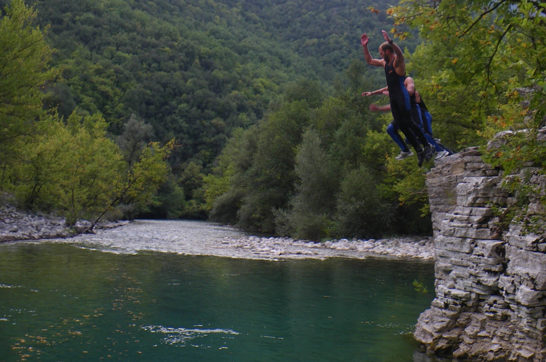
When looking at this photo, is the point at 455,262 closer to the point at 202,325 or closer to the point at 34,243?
the point at 202,325

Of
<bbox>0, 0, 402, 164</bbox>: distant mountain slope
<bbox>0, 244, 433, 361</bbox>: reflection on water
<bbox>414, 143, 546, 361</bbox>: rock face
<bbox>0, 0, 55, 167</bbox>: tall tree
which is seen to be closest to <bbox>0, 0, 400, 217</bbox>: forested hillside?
<bbox>0, 0, 402, 164</bbox>: distant mountain slope

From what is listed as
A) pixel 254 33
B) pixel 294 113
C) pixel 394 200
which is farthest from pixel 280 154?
pixel 254 33

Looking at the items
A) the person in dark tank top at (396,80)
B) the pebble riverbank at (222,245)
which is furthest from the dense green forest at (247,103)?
the pebble riverbank at (222,245)

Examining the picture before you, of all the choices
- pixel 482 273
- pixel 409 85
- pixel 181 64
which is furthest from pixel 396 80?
pixel 181 64

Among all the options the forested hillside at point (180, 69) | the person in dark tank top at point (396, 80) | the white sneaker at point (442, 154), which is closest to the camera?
the person in dark tank top at point (396, 80)

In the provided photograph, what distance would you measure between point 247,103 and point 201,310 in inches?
3806

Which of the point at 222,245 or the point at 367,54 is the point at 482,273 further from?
the point at 222,245

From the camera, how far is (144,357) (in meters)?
8.84

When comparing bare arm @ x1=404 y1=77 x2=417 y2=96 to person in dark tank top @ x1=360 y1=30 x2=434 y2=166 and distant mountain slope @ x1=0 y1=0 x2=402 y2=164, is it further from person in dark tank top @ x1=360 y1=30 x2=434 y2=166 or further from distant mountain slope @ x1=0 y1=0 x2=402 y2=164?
distant mountain slope @ x1=0 y1=0 x2=402 y2=164

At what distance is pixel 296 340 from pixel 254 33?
143783 millimetres

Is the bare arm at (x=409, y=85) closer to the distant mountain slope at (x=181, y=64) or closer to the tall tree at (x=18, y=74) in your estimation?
the tall tree at (x=18, y=74)

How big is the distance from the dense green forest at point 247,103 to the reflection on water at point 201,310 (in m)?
5.31

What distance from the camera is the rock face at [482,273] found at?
7.68 metres

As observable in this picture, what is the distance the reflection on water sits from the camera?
9391mm
